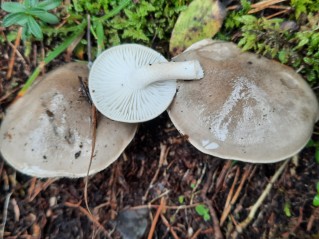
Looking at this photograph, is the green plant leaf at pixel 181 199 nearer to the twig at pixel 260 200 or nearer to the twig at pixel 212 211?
the twig at pixel 212 211

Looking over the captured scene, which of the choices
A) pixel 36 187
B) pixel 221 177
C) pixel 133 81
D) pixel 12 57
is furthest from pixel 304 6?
pixel 36 187

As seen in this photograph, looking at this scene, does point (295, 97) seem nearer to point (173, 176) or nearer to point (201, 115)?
point (201, 115)

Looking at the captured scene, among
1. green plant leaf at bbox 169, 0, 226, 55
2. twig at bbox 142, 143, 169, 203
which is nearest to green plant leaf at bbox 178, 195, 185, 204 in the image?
twig at bbox 142, 143, 169, 203

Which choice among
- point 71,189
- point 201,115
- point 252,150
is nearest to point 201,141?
point 201,115

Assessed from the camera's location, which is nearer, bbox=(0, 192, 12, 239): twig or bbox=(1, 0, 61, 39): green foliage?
bbox=(1, 0, 61, 39): green foliage

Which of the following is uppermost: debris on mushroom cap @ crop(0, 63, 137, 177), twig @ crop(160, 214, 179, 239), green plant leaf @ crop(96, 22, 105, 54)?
green plant leaf @ crop(96, 22, 105, 54)

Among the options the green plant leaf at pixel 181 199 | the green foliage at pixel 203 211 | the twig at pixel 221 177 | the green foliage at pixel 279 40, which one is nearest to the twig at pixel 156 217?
the green plant leaf at pixel 181 199

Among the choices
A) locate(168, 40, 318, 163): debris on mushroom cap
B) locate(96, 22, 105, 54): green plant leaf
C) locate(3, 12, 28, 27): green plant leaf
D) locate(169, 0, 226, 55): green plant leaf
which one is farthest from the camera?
locate(96, 22, 105, 54): green plant leaf

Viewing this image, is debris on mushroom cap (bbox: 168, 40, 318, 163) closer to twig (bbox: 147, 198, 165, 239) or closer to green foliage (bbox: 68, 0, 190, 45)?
green foliage (bbox: 68, 0, 190, 45)
